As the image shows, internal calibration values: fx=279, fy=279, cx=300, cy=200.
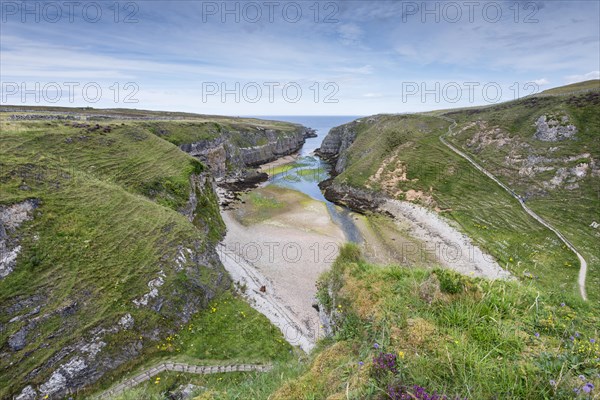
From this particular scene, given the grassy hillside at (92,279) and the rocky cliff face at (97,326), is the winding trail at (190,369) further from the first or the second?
the rocky cliff face at (97,326)

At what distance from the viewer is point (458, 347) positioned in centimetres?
636

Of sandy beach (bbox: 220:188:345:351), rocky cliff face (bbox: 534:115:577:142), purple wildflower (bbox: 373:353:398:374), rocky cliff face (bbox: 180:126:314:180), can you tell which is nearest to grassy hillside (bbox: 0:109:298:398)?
sandy beach (bbox: 220:188:345:351)

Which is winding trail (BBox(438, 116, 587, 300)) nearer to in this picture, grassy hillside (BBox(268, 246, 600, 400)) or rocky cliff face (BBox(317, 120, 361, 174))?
grassy hillside (BBox(268, 246, 600, 400))

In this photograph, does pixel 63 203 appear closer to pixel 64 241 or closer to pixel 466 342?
pixel 64 241

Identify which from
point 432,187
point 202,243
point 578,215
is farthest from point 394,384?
point 432,187

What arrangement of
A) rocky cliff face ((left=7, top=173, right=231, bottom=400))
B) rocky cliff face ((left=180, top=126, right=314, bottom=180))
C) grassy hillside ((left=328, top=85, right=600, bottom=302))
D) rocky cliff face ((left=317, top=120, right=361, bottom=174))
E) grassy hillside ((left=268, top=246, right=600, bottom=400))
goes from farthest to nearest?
rocky cliff face ((left=317, top=120, right=361, bottom=174)) → rocky cliff face ((left=180, top=126, right=314, bottom=180)) → grassy hillside ((left=328, top=85, right=600, bottom=302)) → rocky cliff face ((left=7, top=173, right=231, bottom=400)) → grassy hillside ((left=268, top=246, right=600, bottom=400))

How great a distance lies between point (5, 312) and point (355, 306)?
23.7 m

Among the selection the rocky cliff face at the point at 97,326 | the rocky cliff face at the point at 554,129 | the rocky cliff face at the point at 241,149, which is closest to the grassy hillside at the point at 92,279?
the rocky cliff face at the point at 97,326

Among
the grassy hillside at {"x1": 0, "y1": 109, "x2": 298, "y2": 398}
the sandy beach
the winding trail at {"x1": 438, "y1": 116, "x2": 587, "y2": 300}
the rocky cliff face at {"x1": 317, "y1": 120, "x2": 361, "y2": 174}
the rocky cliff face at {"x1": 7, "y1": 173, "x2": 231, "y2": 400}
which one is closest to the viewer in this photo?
the rocky cliff face at {"x1": 7, "y1": 173, "x2": 231, "y2": 400}

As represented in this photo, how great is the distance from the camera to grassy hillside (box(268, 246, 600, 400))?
5094mm

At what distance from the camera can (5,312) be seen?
1900 cm

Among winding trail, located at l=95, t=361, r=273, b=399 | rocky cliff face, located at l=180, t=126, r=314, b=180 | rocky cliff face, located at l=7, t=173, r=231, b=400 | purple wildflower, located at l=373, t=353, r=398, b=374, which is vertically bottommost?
winding trail, located at l=95, t=361, r=273, b=399

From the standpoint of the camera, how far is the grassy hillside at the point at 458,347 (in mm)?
5094

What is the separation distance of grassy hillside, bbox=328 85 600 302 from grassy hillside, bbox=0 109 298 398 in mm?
32491
